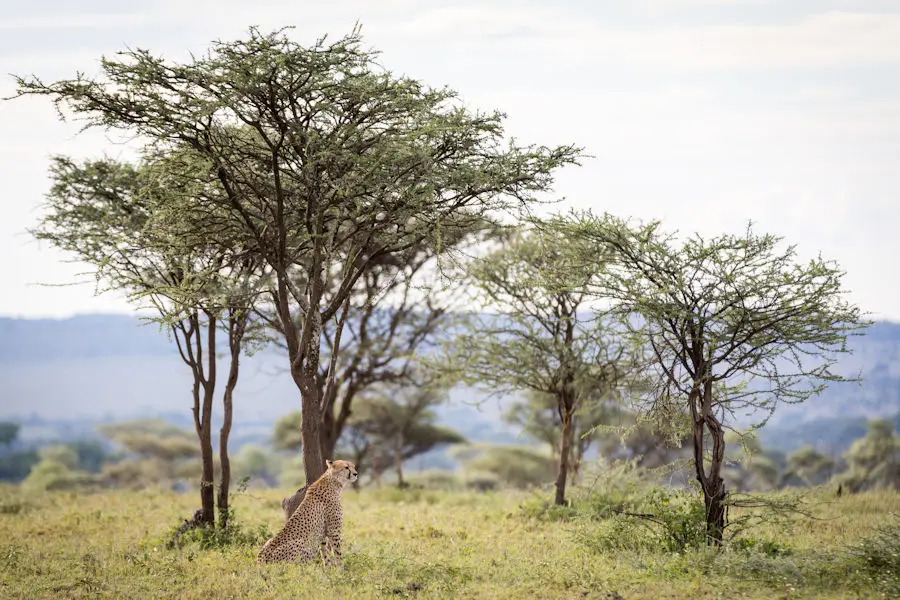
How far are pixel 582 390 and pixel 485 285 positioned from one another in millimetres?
2553

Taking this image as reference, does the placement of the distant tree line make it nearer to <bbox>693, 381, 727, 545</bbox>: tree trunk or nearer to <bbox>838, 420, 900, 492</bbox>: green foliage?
<bbox>693, 381, 727, 545</bbox>: tree trunk

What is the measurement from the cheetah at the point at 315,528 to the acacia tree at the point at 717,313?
4131mm

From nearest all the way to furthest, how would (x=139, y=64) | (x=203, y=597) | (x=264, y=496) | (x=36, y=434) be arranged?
(x=203, y=597)
(x=139, y=64)
(x=264, y=496)
(x=36, y=434)

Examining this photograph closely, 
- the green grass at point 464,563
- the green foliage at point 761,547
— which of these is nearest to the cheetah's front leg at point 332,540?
the green grass at point 464,563

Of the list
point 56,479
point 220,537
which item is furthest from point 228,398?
point 56,479

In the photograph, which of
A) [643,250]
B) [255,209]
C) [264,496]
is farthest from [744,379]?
[264,496]

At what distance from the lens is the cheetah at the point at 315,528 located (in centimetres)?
1055

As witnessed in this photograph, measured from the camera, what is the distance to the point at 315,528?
10547 mm

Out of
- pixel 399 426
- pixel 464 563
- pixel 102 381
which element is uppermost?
pixel 102 381

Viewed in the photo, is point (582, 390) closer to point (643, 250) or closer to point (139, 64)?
point (643, 250)

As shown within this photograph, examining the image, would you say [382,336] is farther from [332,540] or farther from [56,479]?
[56,479]

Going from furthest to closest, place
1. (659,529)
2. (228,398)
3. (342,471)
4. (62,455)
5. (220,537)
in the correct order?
(62,455) → (228,398) → (220,537) → (659,529) → (342,471)

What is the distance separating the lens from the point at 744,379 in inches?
500

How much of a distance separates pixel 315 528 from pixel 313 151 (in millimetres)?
4443
